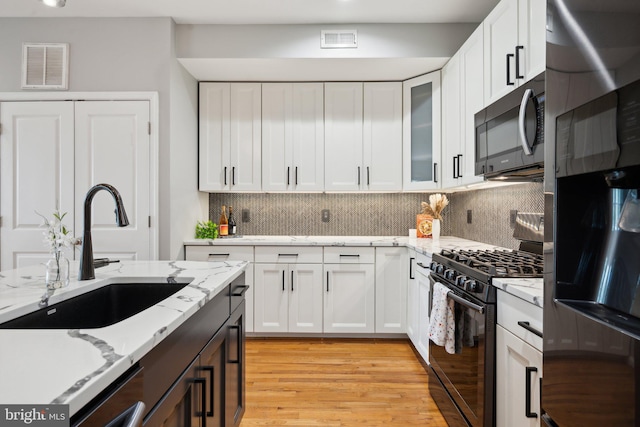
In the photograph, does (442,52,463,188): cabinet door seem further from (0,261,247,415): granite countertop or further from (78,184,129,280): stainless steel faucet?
(78,184,129,280): stainless steel faucet

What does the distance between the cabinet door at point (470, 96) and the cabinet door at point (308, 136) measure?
1309mm

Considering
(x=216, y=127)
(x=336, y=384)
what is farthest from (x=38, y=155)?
(x=336, y=384)

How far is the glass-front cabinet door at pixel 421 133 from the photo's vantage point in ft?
10.6

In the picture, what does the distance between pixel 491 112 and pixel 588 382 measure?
1.67 m

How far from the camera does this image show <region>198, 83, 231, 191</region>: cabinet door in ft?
11.6

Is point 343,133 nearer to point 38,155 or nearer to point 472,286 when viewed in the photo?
point 472,286

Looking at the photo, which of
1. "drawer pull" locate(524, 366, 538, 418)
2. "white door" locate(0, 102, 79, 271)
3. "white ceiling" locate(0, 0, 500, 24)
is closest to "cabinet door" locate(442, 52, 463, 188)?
"white ceiling" locate(0, 0, 500, 24)

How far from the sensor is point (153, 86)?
2.99 m

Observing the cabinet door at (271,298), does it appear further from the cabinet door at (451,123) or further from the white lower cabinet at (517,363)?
the white lower cabinet at (517,363)

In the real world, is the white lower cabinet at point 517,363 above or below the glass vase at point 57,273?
below

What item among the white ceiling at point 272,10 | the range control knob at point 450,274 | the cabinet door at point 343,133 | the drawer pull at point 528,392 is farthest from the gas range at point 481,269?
the white ceiling at point 272,10

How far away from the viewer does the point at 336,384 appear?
2.49 meters

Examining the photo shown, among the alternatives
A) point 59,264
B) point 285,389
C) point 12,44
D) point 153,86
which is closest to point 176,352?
point 59,264

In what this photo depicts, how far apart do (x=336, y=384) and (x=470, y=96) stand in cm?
214
